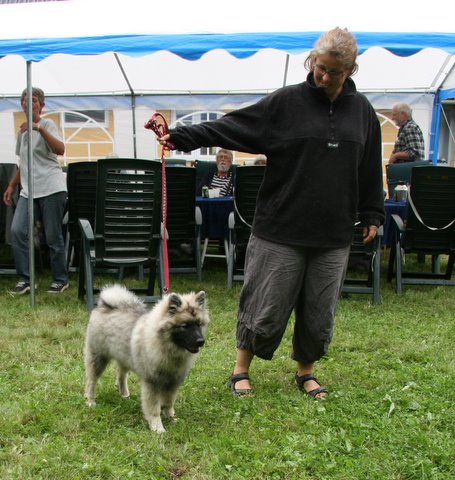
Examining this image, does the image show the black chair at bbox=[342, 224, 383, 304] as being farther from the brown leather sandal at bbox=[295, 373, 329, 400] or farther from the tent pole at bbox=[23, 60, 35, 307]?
the tent pole at bbox=[23, 60, 35, 307]

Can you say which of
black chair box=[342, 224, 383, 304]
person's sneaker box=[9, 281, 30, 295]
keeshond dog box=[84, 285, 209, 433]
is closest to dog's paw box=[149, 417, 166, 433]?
keeshond dog box=[84, 285, 209, 433]

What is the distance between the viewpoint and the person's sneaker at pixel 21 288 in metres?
5.68

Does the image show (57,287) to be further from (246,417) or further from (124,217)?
(246,417)

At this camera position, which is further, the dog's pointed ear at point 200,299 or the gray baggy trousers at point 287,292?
the gray baggy trousers at point 287,292

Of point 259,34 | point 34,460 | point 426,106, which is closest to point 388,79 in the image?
point 426,106

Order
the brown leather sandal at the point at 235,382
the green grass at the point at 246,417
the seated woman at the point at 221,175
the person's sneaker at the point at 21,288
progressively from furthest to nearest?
1. the seated woman at the point at 221,175
2. the person's sneaker at the point at 21,288
3. the brown leather sandal at the point at 235,382
4. the green grass at the point at 246,417

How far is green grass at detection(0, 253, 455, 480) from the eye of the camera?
8.00 feet

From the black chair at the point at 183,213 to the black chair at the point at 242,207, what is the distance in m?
0.43

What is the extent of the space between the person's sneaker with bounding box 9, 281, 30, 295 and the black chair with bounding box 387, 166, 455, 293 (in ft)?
12.6

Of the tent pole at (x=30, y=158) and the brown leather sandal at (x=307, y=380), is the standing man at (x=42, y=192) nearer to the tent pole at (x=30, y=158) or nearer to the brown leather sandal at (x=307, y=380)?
the tent pole at (x=30, y=158)

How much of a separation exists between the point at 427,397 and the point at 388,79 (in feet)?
23.8

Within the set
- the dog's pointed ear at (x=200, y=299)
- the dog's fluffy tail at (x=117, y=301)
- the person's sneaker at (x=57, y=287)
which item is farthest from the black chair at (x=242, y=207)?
the dog's pointed ear at (x=200, y=299)

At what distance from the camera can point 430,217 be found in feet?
18.5

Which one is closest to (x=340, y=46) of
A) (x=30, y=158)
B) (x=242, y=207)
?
(x=242, y=207)
